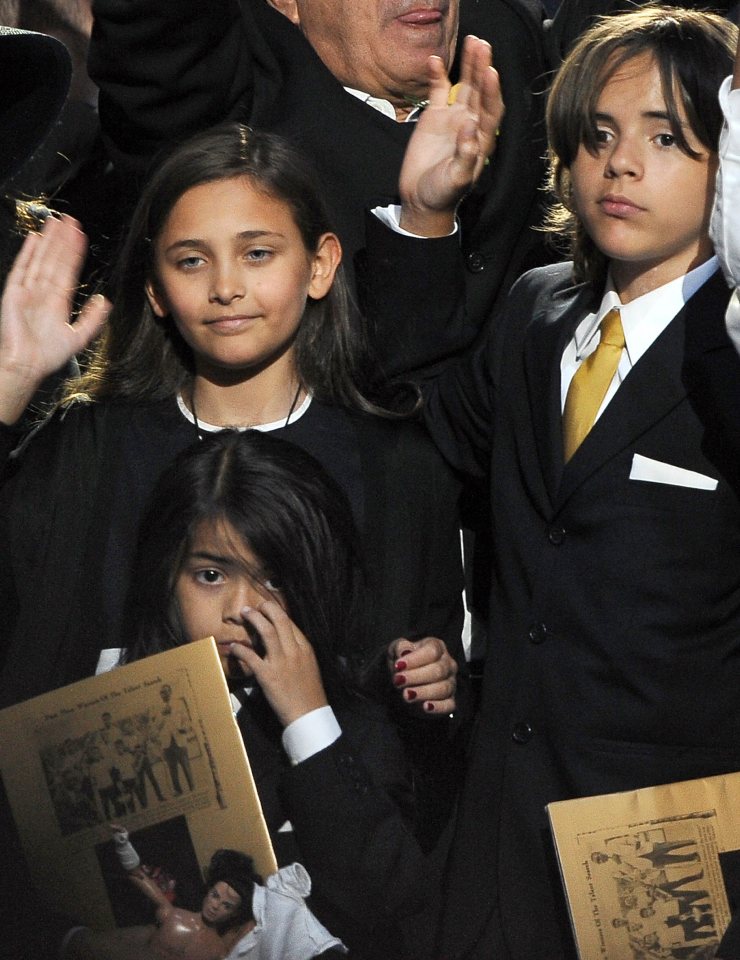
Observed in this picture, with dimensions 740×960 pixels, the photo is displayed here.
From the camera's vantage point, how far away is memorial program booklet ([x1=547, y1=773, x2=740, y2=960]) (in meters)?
1.70

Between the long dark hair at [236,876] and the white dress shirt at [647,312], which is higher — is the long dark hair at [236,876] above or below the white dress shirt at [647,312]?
below

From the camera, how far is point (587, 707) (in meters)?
1.78

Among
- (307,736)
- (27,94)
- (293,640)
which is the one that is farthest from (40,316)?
(307,736)

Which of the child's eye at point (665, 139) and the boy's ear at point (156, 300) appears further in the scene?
the boy's ear at point (156, 300)

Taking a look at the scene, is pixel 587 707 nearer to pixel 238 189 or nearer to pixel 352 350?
pixel 352 350

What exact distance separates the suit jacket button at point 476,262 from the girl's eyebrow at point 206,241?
385 mm

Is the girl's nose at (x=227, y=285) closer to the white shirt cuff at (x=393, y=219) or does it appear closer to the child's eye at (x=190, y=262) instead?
the child's eye at (x=190, y=262)

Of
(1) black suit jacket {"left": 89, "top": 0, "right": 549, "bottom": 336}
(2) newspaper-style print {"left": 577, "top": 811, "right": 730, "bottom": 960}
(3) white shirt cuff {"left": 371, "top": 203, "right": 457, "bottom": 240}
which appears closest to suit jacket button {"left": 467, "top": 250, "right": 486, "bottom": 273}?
(1) black suit jacket {"left": 89, "top": 0, "right": 549, "bottom": 336}

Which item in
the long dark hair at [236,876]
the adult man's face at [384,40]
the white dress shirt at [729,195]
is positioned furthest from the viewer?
the adult man's face at [384,40]

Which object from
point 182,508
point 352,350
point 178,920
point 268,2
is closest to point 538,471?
point 352,350

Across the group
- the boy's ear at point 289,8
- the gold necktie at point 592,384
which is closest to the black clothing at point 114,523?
the gold necktie at point 592,384

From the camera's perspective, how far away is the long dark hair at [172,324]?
6.06 ft

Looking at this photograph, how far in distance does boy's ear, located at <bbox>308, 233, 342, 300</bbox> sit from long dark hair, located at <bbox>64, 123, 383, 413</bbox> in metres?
0.01

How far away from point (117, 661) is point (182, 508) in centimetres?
20
